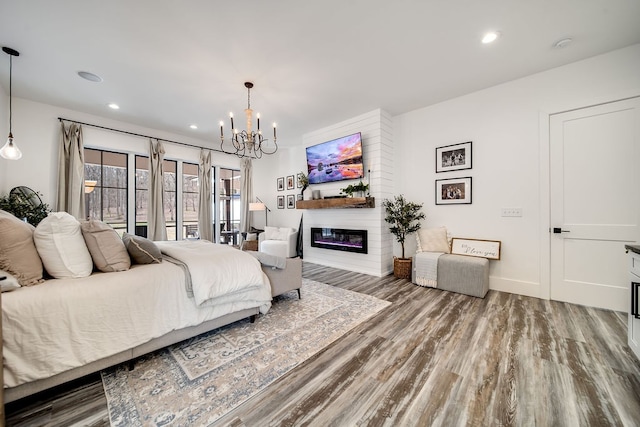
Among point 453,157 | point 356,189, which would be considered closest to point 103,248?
point 356,189

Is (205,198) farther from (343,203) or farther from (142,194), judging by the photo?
(343,203)

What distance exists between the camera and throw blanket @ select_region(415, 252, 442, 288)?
3.48 meters

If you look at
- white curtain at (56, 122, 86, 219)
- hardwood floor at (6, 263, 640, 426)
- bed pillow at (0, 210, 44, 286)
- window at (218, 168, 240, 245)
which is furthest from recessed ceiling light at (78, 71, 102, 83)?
hardwood floor at (6, 263, 640, 426)

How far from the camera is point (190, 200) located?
223 inches

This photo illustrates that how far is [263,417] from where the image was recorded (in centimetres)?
134

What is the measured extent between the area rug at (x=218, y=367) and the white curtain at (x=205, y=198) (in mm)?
3698

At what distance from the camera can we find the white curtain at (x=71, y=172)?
390 cm

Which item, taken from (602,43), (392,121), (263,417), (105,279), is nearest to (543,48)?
(602,43)

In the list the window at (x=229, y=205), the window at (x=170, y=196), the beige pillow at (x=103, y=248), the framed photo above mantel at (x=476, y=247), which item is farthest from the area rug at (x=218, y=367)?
the window at (x=229, y=205)

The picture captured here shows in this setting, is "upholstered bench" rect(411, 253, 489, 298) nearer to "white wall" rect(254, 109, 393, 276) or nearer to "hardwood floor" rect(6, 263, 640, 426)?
"hardwood floor" rect(6, 263, 640, 426)

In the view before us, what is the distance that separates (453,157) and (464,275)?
1.87m

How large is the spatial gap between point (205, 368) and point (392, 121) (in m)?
4.59

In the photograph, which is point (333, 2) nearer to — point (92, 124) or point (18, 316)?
point (18, 316)

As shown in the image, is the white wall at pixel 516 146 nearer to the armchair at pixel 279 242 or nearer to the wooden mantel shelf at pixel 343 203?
the wooden mantel shelf at pixel 343 203
